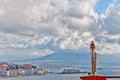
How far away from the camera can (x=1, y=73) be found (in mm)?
197625

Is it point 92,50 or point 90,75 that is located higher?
point 92,50

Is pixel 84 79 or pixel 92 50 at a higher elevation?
pixel 92 50

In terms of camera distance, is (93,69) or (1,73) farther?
(1,73)

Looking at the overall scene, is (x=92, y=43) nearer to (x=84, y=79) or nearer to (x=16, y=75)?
(x=84, y=79)

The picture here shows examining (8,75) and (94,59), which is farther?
(8,75)

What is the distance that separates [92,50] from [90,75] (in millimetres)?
994

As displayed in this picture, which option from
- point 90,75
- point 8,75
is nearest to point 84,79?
point 90,75

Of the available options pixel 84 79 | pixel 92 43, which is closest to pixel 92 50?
pixel 92 43

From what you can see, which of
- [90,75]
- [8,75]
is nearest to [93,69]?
[90,75]

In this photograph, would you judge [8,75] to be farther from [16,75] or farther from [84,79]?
[84,79]

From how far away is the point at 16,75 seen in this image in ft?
651

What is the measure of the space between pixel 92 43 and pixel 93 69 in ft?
3.42

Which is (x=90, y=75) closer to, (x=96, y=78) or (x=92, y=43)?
(x=96, y=78)

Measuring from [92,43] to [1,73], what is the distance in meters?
186
